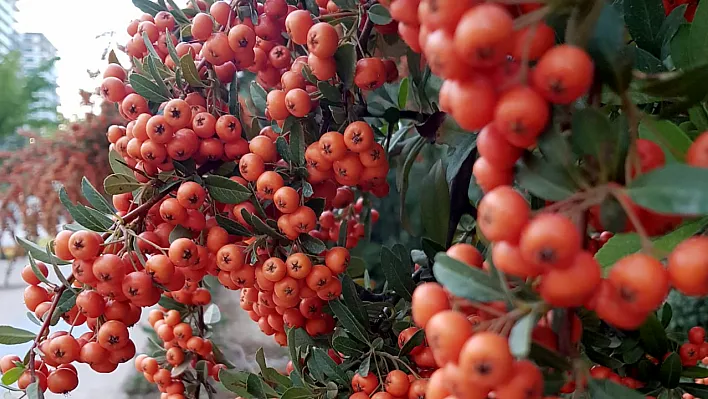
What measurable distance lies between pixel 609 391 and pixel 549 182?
0.12 meters

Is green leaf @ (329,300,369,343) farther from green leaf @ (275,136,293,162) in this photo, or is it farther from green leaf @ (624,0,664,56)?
green leaf @ (624,0,664,56)

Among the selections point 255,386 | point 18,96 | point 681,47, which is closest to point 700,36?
point 681,47

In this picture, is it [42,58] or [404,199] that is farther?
[42,58]

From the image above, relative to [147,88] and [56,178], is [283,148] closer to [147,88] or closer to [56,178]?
[147,88]

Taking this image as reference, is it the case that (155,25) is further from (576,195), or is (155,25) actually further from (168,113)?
(576,195)

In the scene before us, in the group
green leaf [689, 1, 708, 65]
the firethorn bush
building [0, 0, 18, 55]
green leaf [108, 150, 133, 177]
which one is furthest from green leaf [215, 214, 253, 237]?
building [0, 0, 18, 55]

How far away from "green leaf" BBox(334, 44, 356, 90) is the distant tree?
1.30 meters

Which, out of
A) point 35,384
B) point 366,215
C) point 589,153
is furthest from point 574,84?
point 366,215

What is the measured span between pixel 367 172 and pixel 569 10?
0.31 meters

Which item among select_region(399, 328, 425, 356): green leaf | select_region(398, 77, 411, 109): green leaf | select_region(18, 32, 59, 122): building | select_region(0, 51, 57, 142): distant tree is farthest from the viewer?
select_region(18, 32, 59, 122): building

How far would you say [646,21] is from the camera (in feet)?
1.42

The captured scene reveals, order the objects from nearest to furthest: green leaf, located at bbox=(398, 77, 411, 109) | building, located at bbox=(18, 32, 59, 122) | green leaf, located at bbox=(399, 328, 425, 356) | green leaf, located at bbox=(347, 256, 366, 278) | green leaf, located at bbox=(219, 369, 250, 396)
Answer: green leaf, located at bbox=(399, 328, 425, 356) < green leaf, located at bbox=(219, 369, 250, 396) < green leaf, located at bbox=(398, 77, 411, 109) < green leaf, located at bbox=(347, 256, 366, 278) < building, located at bbox=(18, 32, 59, 122)

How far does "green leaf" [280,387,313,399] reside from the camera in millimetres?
504

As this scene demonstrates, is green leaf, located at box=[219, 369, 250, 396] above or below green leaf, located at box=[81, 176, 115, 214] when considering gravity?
below
